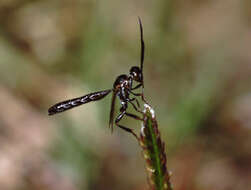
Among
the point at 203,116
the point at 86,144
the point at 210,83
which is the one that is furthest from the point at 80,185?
the point at 210,83

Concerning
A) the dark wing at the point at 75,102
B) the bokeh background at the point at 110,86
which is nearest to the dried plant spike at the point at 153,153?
the dark wing at the point at 75,102

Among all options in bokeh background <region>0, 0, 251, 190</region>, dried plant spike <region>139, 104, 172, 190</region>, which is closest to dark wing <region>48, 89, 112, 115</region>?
dried plant spike <region>139, 104, 172, 190</region>

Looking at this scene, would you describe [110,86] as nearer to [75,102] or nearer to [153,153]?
[75,102]

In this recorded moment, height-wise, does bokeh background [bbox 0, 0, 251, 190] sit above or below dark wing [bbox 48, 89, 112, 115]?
above

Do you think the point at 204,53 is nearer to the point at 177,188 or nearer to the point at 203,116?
the point at 203,116

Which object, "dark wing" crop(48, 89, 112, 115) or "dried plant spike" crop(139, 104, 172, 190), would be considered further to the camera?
"dark wing" crop(48, 89, 112, 115)

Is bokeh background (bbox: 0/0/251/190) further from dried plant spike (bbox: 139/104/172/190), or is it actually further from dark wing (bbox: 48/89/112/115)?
dried plant spike (bbox: 139/104/172/190)
